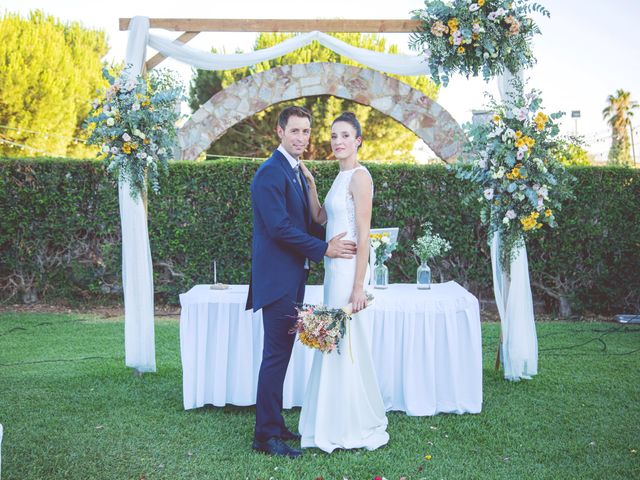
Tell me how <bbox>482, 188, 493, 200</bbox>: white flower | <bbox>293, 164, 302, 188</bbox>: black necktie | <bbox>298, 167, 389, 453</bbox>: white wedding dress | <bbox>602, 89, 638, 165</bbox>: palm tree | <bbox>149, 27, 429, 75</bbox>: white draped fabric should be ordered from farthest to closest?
<bbox>602, 89, 638, 165</bbox>: palm tree, <bbox>149, 27, 429, 75</bbox>: white draped fabric, <bbox>482, 188, 493, 200</bbox>: white flower, <bbox>293, 164, 302, 188</bbox>: black necktie, <bbox>298, 167, 389, 453</bbox>: white wedding dress

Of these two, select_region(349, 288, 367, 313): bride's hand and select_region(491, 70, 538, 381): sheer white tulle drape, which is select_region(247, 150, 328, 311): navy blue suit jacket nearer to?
select_region(349, 288, 367, 313): bride's hand

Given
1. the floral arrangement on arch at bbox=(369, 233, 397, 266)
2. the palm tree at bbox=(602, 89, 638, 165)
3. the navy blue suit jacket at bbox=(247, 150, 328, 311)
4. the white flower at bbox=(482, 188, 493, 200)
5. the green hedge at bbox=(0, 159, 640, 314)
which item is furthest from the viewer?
the palm tree at bbox=(602, 89, 638, 165)

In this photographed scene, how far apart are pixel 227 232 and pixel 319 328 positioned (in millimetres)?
5135

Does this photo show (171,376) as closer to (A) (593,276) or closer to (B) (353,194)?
(B) (353,194)

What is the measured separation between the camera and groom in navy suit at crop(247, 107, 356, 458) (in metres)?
3.82

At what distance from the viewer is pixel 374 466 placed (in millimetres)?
3703

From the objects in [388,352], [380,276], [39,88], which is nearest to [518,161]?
[380,276]

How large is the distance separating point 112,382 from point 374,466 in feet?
9.13

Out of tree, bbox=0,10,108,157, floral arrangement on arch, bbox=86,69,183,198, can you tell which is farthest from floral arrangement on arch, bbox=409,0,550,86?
tree, bbox=0,10,108,157

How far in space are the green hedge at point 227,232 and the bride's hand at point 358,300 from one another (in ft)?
15.0

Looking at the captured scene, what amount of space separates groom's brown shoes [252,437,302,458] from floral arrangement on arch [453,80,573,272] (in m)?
2.51

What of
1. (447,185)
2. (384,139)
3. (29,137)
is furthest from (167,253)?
(29,137)

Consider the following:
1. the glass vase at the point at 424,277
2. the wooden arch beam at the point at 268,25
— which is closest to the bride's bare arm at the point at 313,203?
the glass vase at the point at 424,277

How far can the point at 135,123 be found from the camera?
517cm
